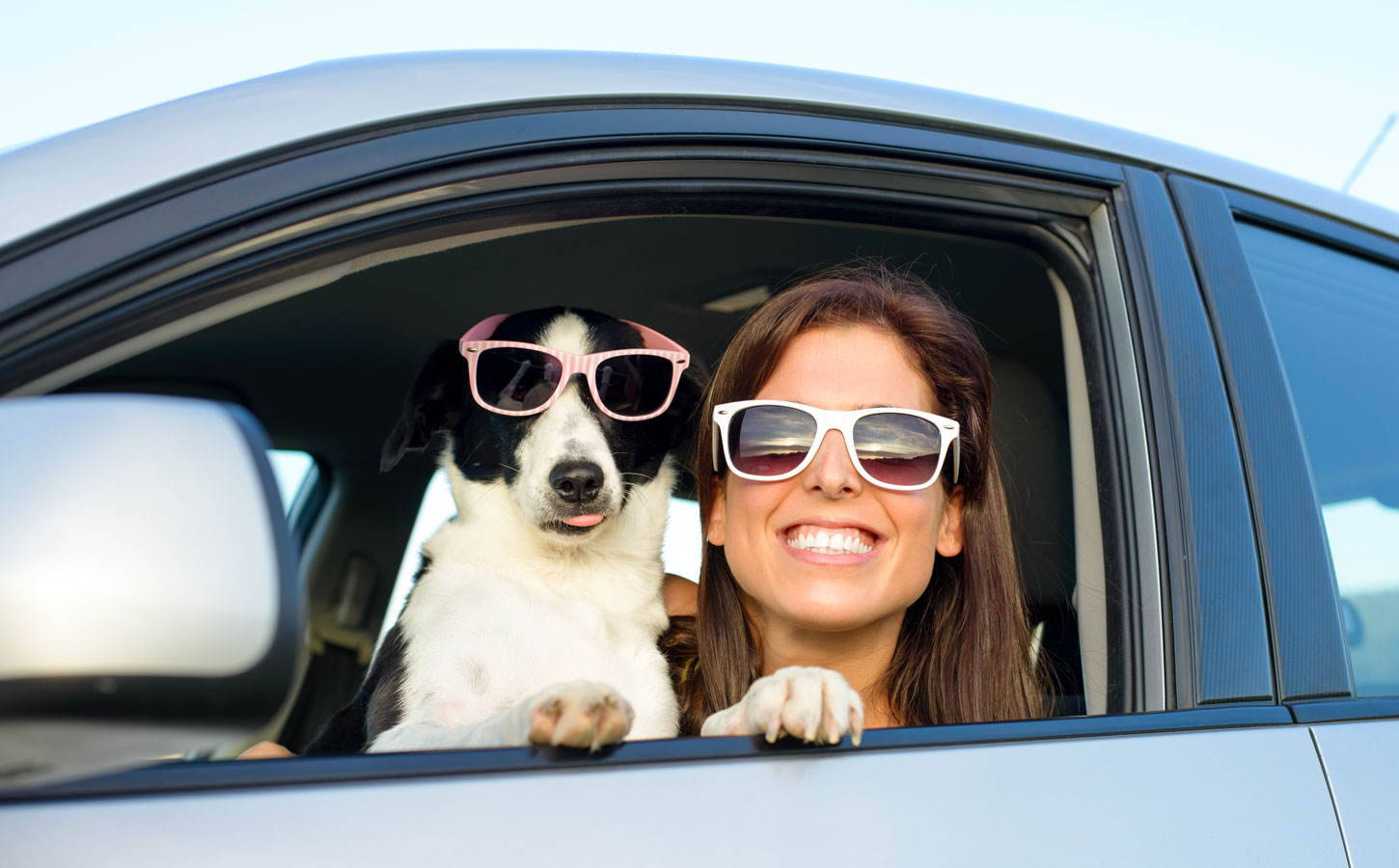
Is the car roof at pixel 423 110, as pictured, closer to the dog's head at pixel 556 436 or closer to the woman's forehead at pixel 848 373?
the woman's forehead at pixel 848 373

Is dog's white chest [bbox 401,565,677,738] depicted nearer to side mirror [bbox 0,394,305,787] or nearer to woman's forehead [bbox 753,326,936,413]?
woman's forehead [bbox 753,326,936,413]

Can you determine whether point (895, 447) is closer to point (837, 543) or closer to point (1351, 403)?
point (837, 543)

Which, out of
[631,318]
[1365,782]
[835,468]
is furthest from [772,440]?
[631,318]

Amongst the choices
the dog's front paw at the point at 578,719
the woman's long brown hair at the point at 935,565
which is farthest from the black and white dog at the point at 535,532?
the dog's front paw at the point at 578,719

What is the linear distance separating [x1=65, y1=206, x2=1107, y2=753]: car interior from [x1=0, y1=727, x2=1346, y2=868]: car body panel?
1.10 feet

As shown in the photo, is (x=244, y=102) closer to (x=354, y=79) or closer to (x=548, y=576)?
(x=354, y=79)

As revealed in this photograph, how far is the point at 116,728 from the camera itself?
0.61 m

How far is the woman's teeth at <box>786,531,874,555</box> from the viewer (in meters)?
1.67

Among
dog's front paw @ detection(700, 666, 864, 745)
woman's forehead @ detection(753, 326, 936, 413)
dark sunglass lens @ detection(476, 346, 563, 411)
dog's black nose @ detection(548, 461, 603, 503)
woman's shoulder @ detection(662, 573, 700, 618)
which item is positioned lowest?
dog's front paw @ detection(700, 666, 864, 745)

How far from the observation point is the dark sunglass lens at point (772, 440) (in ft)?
5.32

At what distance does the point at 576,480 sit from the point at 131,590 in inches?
63.2

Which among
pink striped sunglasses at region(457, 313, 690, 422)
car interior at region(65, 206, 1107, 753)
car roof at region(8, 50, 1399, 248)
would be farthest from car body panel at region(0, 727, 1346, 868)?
pink striped sunglasses at region(457, 313, 690, 422)

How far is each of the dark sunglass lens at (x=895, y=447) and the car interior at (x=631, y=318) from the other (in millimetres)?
259

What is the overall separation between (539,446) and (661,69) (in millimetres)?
1108
